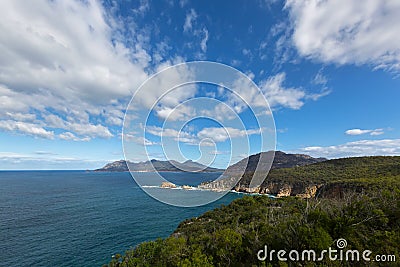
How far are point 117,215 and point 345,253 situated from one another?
41977 millimetres

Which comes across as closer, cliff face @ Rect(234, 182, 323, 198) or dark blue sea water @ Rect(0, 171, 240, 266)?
dark blue sea water @ Rect(0, 171, 240, 266)

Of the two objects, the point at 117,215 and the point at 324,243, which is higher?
the point at 324,243

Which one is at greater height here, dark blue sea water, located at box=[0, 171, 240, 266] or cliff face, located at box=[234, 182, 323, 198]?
cliff face, located at box=[234, 182, 323, 198]

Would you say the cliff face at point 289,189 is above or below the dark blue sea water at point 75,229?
above

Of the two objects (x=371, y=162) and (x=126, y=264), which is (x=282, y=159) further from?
(x=126, y=264)

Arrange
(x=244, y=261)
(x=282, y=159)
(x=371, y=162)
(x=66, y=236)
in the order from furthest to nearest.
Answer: (x=282, y=159) < (x=371, y=162) < (x=66, y=236) < (x=244, y=261)

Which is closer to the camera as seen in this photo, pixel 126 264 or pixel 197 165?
pixel 197 165

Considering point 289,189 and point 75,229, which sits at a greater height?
point 289,189

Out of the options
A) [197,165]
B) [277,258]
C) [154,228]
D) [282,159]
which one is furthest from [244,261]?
[282,159]

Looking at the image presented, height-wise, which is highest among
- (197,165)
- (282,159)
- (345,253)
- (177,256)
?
(282,159)

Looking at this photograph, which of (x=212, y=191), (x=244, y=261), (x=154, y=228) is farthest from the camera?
(x=212, y=191)

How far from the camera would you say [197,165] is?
9742 millimetres

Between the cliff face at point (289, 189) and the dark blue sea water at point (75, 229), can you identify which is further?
the cliff face at point (289, 189)

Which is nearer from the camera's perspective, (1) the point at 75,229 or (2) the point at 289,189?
(1) the point at 75,229
